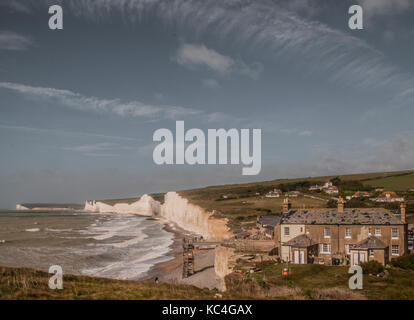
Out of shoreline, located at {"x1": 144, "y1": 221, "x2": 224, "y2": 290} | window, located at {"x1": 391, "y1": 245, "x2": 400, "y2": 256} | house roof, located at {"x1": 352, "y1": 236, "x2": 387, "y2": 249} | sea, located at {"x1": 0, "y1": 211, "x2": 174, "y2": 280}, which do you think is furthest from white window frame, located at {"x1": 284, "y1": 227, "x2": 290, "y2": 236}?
sea, located at {"x1": 0, "y1": 211, "x2": 174, "y2": 280}

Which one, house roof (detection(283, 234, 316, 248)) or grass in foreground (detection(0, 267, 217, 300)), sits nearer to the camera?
grass in foreground (detection(0, 267, 217, 300))

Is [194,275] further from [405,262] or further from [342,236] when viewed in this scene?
[405,262]

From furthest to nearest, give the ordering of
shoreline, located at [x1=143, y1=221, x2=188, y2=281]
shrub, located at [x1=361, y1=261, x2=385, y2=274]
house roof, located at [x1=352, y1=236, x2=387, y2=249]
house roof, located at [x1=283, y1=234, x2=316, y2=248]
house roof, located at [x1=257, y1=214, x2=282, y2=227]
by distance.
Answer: house roof, located at [x1=257, y1=214, x2=282, y2=227] → shoreline, located at [x1=143, y1=221, x2=188, y2=281] → house roof, located at [x1=283, y1=234, x2=316, y2=248] → house roof, located at [x1=352, y1=236, x2=387, y2=249] → shrub, located at [x1=361, y1=261, x2=385, y2=274]

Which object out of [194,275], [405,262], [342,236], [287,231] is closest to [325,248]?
[342,236]

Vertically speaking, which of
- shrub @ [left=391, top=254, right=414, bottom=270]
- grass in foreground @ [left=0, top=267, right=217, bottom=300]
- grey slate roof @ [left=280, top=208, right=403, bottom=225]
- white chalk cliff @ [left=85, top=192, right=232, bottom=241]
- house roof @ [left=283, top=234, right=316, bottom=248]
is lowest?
white chalk cliff @ [left=85, top=192, right=232, bottom=241]

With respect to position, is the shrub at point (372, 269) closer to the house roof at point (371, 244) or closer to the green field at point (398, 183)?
the house roof at point (371, 244)

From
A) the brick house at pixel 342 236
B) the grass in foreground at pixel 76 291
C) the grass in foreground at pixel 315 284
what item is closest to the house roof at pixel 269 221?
the brick house at pixel 342 236

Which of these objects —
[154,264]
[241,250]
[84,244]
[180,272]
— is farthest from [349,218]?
[84,244]

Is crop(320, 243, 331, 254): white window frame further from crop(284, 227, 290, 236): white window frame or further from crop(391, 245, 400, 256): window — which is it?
crop(391, 245, 400, 256): window
